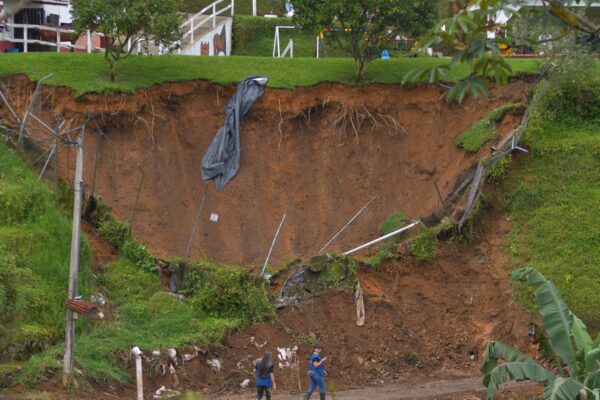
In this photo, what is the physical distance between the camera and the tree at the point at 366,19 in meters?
26.1

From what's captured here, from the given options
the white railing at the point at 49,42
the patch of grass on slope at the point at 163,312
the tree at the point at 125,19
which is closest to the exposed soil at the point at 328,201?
the patch of grass on slope at the point at 163,312

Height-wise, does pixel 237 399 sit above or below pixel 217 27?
below

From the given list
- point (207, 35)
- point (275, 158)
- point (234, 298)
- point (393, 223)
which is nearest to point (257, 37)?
point (207, 35)

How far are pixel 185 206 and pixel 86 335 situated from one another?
616 cm

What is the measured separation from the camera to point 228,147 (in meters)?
25.5

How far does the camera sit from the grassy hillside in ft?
70.0

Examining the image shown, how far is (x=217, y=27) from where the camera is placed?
109 feet

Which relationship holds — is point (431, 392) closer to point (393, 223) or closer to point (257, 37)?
point (393, 223)

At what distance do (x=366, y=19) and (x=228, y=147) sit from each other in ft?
15.6

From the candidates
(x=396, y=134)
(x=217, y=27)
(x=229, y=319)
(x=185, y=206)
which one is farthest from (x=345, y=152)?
(x=217, y=27)

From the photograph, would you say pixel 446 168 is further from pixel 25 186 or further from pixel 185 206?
pixel 25 186

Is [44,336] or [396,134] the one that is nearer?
[44,336]

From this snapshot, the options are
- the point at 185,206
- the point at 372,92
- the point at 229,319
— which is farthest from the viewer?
the point at 372,92


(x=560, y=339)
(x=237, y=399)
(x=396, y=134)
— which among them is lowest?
(x=237, y=399)
